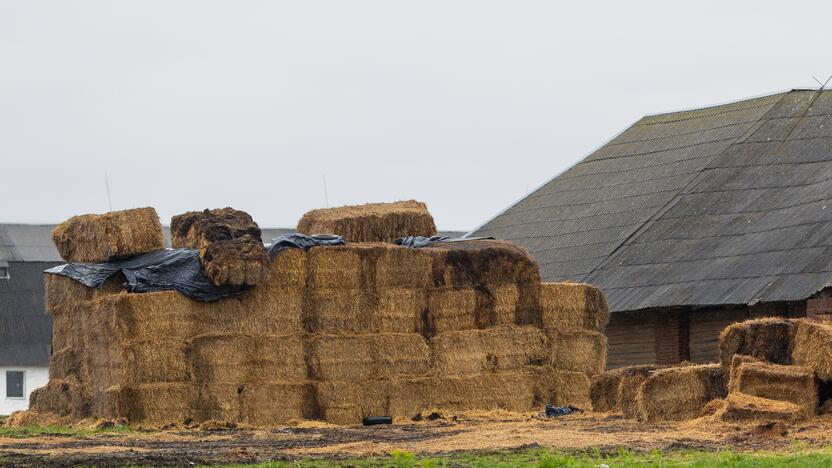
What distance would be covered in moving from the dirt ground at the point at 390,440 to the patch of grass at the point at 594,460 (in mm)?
803

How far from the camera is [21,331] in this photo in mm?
74688

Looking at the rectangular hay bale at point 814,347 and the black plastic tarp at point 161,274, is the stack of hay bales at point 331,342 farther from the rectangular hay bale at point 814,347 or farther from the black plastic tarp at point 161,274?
the rectangular hay bale at point 814,347

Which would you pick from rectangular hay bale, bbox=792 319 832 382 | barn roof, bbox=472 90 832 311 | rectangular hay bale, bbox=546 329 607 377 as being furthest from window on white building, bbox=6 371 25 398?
rectangular hay bale, bbox=792 319 832 382

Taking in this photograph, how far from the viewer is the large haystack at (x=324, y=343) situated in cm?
2531

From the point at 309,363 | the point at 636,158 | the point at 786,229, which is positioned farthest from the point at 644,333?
the point at 309,363

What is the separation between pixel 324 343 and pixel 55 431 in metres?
4.46

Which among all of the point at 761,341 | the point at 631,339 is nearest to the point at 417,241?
the point at 761,341

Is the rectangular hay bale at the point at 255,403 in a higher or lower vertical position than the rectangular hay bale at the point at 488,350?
lower

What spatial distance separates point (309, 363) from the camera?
2620 centimetres

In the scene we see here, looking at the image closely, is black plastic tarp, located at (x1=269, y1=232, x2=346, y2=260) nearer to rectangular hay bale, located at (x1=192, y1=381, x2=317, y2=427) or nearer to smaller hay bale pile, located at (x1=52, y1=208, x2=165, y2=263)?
smaller hay bale pile, located at (x1=52, y1=208, x2=165, y2=263)

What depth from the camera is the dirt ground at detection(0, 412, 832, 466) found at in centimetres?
1772

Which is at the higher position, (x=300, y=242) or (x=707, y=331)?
(x=300, y=242)

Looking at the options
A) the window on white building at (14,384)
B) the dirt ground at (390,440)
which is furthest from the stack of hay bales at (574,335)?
the window on white building at (14,384)

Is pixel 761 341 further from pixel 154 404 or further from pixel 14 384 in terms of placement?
pixel 14 384
